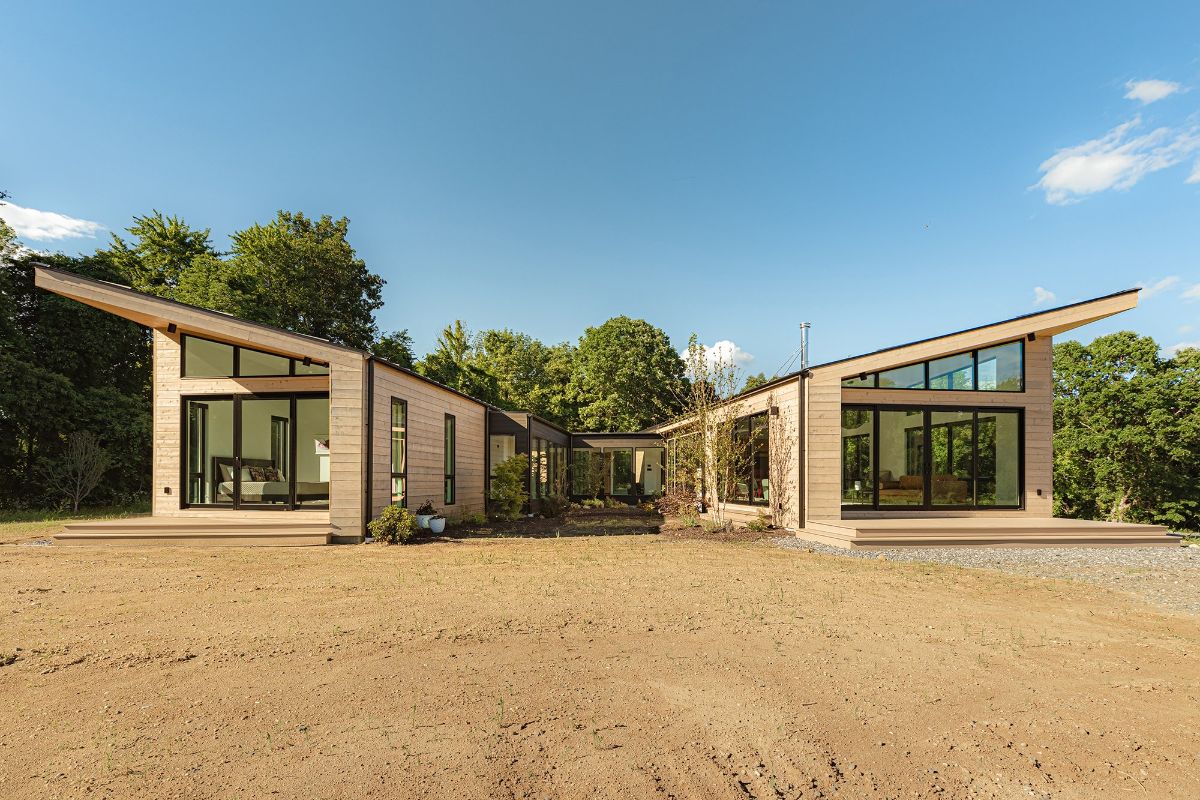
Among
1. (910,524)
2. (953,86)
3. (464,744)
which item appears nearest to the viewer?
(464,744)

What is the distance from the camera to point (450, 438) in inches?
505

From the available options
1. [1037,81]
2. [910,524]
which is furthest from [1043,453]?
[1037,81]

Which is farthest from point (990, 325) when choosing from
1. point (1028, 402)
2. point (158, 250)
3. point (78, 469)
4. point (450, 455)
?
point (158, 250)

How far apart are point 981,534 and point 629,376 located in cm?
1955

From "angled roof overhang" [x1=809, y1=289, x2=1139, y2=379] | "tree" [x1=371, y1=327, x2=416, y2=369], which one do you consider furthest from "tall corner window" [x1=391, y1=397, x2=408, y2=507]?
"tree" [x1=371, y1=327, x2=416, y2=369]

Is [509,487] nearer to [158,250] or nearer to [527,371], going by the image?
[158,250]

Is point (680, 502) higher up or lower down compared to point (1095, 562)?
lower down

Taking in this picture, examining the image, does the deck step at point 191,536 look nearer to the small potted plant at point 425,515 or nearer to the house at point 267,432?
the house at point 267,432

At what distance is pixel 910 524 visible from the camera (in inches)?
395

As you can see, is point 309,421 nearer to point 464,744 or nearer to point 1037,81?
point 464,744

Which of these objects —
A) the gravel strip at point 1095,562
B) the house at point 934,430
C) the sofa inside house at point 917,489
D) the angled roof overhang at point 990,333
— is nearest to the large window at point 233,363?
the house at point 934,430

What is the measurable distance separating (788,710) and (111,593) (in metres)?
6.28

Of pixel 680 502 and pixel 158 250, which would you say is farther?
pixel 158 250

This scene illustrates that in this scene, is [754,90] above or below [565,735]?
above
